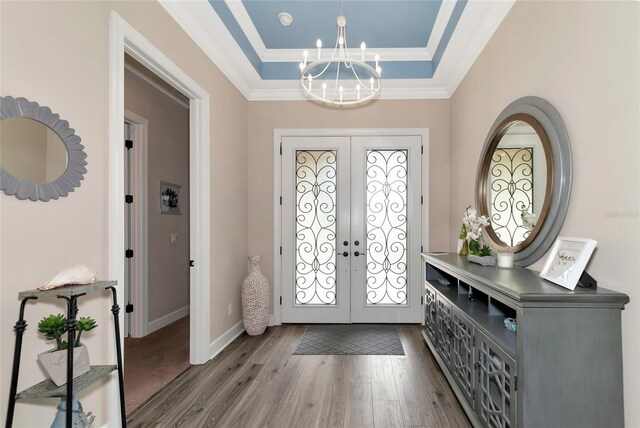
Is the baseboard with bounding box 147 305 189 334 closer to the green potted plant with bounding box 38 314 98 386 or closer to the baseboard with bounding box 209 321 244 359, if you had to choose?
the baseboard with bounding box 209 321 244 359

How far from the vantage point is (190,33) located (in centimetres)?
280

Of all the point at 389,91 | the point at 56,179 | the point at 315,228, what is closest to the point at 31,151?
the point at 56,179

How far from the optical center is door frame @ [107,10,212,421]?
1947 millimetres

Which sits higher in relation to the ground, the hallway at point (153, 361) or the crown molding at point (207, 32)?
the crown molding at point (207, 32)

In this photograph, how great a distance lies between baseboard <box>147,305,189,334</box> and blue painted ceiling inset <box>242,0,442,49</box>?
137 inches

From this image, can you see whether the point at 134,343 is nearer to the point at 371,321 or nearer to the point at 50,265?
the point at 50,265

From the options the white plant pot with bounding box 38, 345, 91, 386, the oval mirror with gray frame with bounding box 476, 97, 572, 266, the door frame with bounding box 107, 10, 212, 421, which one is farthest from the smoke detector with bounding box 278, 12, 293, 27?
the white plant pot with bounding box 38, 345, 91, 386

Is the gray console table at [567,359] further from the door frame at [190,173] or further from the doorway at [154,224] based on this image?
the doorway at [154,224]

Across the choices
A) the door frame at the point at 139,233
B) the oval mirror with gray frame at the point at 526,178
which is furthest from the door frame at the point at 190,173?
the oval mirror with gray frame at the point at 526,178

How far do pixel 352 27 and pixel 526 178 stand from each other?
2204 mm

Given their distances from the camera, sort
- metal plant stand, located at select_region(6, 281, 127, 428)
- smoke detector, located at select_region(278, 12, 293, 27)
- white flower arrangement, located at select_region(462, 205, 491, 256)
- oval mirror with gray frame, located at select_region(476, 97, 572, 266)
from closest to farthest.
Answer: metal plant stand, located at select_region(6, 281, 127, 428) → oval mirror with gray frame, located at select_region(476, 97, 572, 266) → white flower arrangement, located at select_region(462, 205, 491, 256) → smoke detector, located at select_region(278, 12, 293, 27)

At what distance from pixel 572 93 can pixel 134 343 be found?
170 inches

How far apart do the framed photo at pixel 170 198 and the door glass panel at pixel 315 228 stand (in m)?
1.67

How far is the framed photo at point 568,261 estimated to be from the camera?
4.86 feet
